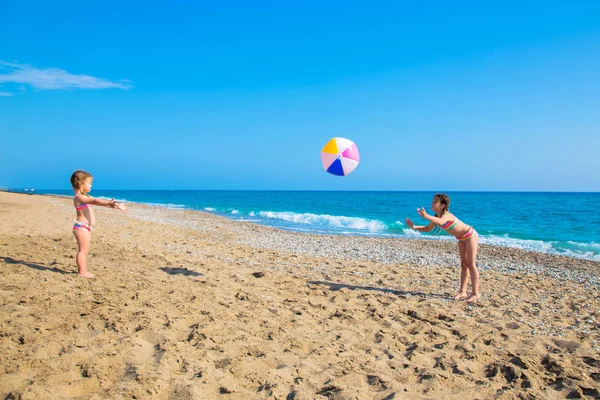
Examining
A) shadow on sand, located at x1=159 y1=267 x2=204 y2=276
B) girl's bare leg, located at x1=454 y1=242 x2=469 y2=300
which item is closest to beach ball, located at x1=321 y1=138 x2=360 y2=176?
girl's bare leg, located at x1=454 y1=242 x2=469 y2=300

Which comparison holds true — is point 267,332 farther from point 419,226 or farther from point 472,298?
point 472,298

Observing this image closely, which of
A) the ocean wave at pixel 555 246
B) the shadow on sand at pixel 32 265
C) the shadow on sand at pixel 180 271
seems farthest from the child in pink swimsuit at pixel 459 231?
the ocean wave at pixel 555 246

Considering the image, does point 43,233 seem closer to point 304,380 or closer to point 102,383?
point 102,383

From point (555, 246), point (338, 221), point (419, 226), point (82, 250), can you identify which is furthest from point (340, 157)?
point (338, 221)

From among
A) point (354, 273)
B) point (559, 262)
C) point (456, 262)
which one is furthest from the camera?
point (559, 262)

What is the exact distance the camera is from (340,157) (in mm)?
→ 8562

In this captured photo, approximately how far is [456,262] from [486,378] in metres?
8.14

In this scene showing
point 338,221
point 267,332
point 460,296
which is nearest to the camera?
point 267,332

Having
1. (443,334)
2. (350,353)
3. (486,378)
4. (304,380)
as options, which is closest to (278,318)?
A: (350,353)

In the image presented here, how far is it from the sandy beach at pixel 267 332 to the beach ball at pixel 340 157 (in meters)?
2.37

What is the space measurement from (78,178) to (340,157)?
16.4 ft

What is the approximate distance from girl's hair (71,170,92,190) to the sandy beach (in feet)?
4.71

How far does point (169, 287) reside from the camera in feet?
20.7

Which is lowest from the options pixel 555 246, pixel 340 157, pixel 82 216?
pixel 555 246
